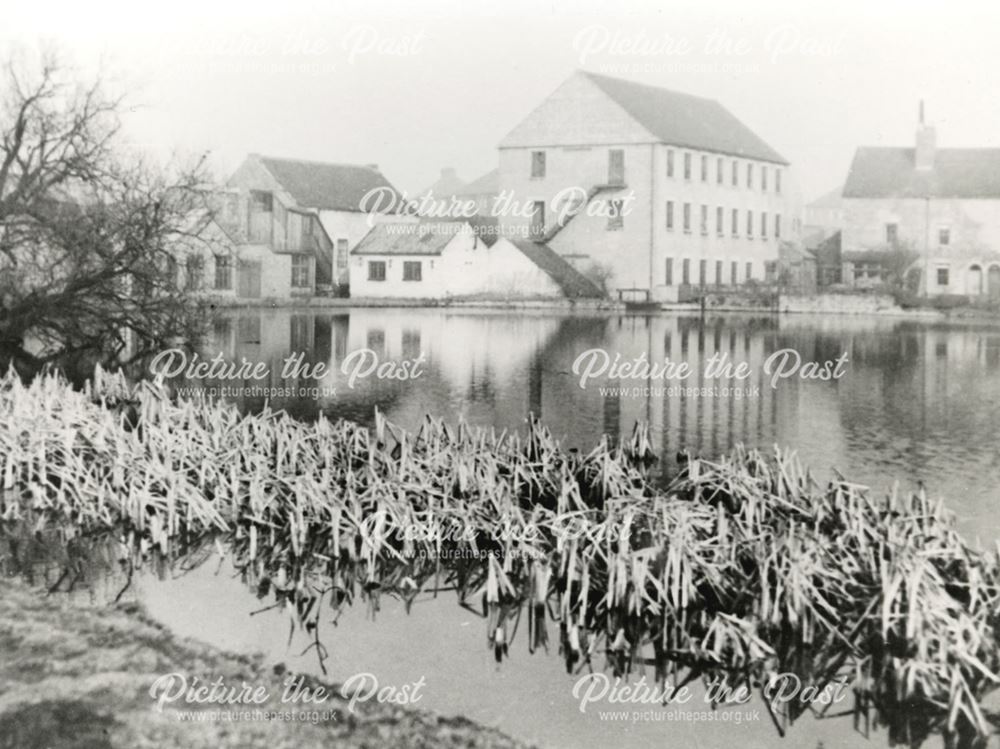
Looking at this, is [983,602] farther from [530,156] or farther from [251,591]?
[530,156]

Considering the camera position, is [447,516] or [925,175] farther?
[925,175]

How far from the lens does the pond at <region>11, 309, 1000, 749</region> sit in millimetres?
7539

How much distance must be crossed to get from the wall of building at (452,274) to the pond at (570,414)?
136 centimetres

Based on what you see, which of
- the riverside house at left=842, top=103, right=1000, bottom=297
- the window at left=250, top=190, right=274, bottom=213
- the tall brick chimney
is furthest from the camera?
the window at left=250, top=190, right=274, bottom=213

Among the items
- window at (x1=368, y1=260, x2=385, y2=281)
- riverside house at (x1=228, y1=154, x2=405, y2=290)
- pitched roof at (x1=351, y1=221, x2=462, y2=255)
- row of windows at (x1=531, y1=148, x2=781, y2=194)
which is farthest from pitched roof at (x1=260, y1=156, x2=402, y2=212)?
row of windows at (x1=531, y1=148, x2=781, y2=194)

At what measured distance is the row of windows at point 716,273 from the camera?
31.3 metres

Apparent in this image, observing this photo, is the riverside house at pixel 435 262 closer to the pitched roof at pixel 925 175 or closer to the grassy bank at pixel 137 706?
the pitched roof at pixel 925 175

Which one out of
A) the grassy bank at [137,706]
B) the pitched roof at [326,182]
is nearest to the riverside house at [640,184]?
the pitched roof at [326,182]

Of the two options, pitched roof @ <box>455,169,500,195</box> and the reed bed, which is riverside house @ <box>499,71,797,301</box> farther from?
pitched roof @ <box>455,169,500,195</box>

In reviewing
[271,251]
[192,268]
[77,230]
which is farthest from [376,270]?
[77,230]

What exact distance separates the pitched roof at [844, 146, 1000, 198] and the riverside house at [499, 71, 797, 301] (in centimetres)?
721

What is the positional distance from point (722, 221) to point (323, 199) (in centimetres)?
1557

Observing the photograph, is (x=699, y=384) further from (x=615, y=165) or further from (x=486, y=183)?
(x=486, y=183)

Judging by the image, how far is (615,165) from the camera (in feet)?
100
